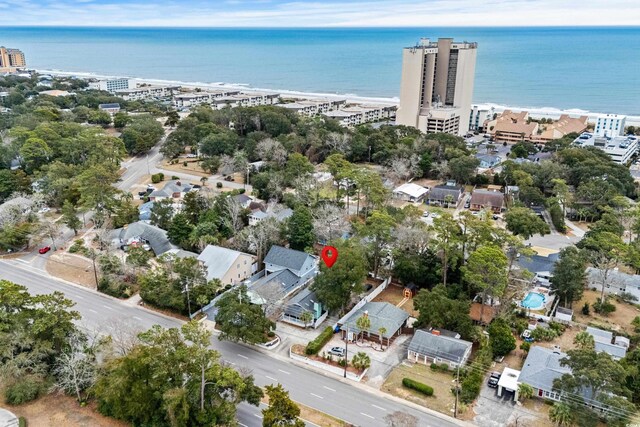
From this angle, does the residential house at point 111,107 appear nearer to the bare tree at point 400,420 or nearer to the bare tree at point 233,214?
the bare tree at point 233,214

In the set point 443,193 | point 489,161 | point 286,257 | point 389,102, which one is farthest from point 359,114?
point 286,257

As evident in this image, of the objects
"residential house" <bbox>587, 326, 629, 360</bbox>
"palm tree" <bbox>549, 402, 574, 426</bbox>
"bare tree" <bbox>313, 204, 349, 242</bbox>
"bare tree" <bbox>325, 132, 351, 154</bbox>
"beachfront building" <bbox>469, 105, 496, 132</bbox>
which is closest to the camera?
"palm tree" <bbox>549, 402, 574, 426</bbox>

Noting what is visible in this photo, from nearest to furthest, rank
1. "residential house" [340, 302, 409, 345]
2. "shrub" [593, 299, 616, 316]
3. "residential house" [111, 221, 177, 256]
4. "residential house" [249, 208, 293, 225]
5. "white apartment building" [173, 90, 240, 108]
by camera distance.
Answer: "residential house" [340, 302, 409, 345] < "shrub" [593, 299, 616, 316] < "residential house" [111, 221, 177, 256] < "residential house" [249, 208, 293, 225] < "white apartment building" [173, 90, 240, 108]

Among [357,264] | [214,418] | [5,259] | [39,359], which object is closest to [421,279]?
[357,264]

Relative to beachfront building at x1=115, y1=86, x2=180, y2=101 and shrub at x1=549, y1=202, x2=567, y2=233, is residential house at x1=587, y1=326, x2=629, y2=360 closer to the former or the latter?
shrub at x1=549, y1=202, x2=567, y2=233

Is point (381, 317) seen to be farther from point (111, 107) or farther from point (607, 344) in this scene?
point (111, 107)

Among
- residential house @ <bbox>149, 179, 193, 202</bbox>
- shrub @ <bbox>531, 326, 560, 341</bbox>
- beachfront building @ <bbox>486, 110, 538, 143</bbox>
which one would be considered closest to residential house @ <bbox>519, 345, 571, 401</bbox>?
shrub @ <bbox>531, 326, 560, 341</bbox>

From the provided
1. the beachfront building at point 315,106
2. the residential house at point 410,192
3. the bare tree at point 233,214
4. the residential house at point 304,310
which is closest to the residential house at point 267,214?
the bare tree at point 233,214
